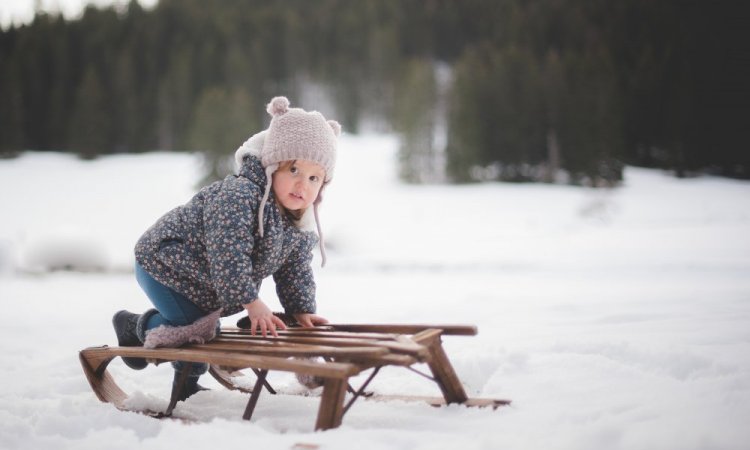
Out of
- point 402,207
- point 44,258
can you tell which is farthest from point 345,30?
point 44,258

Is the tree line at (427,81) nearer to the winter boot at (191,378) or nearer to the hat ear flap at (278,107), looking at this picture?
the hat ear flap at (278,107)

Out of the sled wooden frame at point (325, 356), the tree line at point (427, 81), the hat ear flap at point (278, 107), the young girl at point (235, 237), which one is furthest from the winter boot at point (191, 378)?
the tree line at point (427, 81)

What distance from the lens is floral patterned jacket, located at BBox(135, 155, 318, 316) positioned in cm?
199

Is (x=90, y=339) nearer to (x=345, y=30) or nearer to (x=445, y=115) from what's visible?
(x=445, y=115)

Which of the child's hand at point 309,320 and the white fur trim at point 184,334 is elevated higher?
the white fur trim at point 184,334

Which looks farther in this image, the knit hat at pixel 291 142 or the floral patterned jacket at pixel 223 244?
the knit hat at pixel 291 142

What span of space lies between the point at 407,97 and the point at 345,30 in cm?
2105

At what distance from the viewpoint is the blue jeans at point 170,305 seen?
2189 mm

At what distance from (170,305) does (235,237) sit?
45 cm

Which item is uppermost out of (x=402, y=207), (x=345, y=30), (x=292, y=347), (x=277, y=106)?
(x=345, y=30)

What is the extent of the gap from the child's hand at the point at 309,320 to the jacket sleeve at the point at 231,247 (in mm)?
339

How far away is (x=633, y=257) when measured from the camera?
294 inches

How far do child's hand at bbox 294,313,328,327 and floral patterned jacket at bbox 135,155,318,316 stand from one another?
9.1 inches

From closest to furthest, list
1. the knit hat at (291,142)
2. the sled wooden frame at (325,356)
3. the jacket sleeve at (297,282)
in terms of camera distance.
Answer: the sled wooden frame at (325,356) < the knit hat at (291,142) < the jacket sleeve at (297,282)
